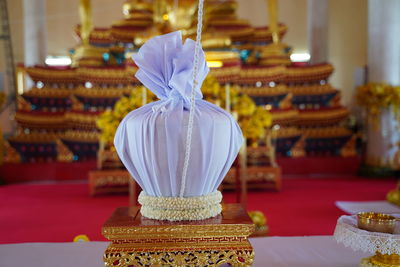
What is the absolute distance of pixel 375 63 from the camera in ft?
22.9

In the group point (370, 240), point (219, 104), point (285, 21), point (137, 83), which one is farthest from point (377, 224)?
point (285, 21)

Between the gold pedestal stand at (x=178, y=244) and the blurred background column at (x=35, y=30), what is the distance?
763 cm

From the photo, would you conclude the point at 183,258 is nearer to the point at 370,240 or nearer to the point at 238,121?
the point at 370,240

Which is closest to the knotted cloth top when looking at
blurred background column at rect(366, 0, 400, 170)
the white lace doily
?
the white lace doily

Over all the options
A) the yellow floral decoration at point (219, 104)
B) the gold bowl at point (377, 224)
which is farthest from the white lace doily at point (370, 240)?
the yellow floral decoration at point (219, 104)

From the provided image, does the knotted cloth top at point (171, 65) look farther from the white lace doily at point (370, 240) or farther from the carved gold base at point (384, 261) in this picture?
the carved gold base at point (384, 261)

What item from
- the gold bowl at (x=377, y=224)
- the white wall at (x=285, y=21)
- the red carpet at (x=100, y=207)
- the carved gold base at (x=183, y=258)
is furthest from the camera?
the white wall at (x=285, y=21)

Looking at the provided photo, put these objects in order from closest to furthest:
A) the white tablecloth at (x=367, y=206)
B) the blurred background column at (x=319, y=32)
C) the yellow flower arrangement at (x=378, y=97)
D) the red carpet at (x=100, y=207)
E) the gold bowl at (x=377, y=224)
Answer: the gold bowl at (x=377, y=224) → the red carpet at (x=100, y=207) → the white tablecloth at (x=367, y=206) → the yellow flower arrangement at (x=378, y=97) → the blurred background column at (x=319, y=32)

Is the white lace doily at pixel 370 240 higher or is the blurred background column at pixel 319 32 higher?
the blurred background column at pixel 319 32

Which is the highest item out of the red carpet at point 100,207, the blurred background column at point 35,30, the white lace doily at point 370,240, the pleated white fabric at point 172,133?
the blurred background column at point 35,30

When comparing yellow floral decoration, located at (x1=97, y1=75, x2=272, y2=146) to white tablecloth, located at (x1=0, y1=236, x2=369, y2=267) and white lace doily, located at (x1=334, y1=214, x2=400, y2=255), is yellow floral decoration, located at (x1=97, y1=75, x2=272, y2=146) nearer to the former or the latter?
white tablecloth, located at (x1=0, y1=236, x2=369, y2=267)

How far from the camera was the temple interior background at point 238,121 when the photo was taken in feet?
14.9

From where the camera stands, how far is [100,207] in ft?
16.1

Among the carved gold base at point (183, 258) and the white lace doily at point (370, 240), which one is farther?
the white lace doily at point (370, 240)
